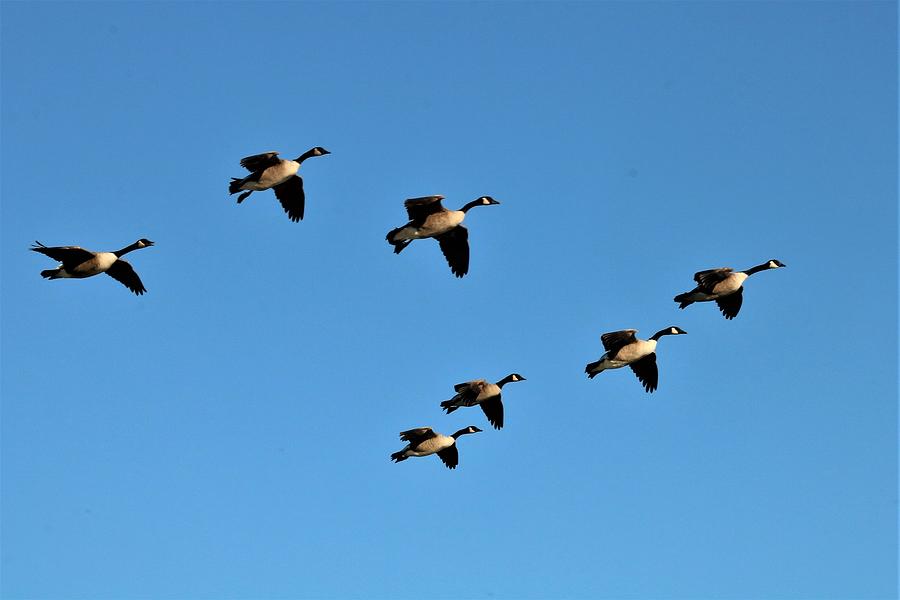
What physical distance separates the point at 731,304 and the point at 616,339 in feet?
8.11

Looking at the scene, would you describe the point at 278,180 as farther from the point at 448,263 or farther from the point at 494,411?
the point at 494,411

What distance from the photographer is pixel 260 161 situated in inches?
1252

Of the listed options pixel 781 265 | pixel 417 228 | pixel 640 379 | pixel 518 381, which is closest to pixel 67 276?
pixel 417 228

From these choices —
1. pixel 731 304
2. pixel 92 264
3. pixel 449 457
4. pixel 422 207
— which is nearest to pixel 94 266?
pixel 92 264

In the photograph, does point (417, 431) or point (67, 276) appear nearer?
point (67, 276)

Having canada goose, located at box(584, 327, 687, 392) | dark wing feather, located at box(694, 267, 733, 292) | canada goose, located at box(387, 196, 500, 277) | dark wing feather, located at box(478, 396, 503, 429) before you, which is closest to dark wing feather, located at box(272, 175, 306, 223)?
canada goose, located at box(387, 196, 500, 277)

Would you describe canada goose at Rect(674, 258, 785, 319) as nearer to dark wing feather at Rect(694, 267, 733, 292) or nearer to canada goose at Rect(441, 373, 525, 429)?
dark wing feather at Rect(694, 267, 733, 292)

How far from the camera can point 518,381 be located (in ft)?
114

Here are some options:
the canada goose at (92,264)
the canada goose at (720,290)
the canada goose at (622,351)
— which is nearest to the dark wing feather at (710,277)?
the canada goose at (720,290)

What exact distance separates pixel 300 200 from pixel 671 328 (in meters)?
8.39

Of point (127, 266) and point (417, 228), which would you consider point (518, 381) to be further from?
point (127, 266)

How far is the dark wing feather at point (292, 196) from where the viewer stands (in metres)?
33.3

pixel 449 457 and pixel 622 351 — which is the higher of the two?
pixel 622 351

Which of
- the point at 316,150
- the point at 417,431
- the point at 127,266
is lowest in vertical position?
the point at 417,431
